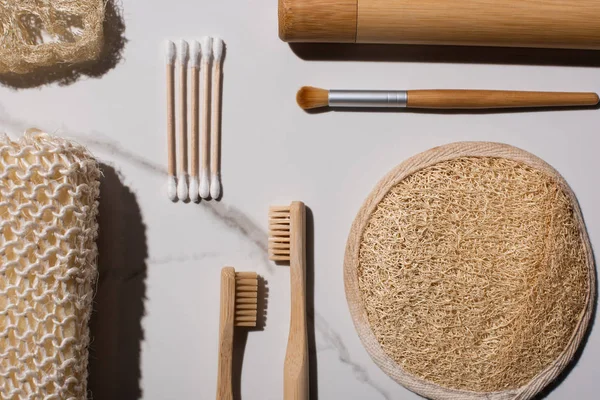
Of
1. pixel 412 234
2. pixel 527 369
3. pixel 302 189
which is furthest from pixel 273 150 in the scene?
pixel 527 369

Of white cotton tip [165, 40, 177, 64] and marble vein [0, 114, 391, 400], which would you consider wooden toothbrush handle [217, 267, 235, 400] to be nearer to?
marble vein [0, 114, 391, 400]

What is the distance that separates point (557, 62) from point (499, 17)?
12 cm

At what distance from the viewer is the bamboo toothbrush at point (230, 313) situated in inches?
25.7

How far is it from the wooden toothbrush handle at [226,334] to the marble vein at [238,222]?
0.06 metres

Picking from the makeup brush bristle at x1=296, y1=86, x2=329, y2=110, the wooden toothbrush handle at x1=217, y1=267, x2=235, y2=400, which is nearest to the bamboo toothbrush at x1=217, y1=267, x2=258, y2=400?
the wooden toothbrush handle at x1=217, y1=267, x2=235, y2=400

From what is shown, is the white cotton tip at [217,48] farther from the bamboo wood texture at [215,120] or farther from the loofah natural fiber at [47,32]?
the loofah natural fiber at [47,32]

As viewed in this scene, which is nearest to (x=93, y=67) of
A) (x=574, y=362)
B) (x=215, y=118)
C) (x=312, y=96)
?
(x=215, y=118)

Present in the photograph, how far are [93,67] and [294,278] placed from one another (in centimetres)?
36

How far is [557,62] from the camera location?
0.70 metres

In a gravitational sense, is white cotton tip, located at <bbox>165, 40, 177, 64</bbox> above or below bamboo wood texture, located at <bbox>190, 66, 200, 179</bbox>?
above

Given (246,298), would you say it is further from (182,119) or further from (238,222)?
(182,119)

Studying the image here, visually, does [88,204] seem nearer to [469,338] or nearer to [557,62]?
[469,338]

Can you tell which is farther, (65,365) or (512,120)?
(512,120)

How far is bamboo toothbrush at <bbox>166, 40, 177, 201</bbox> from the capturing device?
67cm
